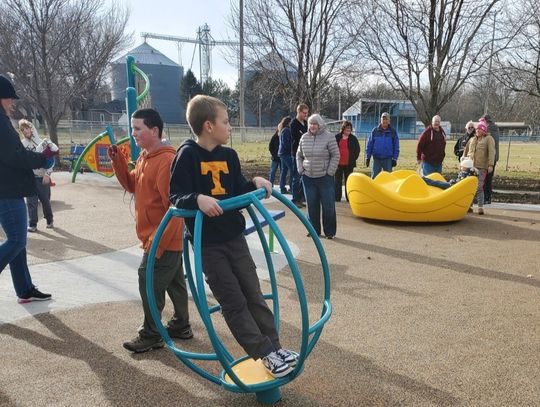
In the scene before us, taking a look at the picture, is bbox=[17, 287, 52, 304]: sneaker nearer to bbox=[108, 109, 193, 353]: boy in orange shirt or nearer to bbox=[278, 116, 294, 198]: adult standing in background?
bbox=[108, 109, 193, 353]: boy in orange shirt

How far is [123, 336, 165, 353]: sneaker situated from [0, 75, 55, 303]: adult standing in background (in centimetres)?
129

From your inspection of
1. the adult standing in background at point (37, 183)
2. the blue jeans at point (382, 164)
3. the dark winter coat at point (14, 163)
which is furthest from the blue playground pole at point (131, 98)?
the blue jeans at point (382, 164)

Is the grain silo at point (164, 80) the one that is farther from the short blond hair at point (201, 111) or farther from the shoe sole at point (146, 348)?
the short blond hair at point (201, 111)

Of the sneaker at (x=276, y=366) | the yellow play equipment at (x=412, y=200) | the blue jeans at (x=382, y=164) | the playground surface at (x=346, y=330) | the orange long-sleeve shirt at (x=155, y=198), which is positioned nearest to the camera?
the sneaker at (x=276, y=366)

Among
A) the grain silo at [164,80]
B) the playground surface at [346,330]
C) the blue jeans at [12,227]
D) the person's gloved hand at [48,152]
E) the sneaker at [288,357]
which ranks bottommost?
the playground surface at [346,330]

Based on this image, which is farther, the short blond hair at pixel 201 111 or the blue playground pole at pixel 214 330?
the short blond hair at pixel 201 111

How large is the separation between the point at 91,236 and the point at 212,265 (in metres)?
4.82

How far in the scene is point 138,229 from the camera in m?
3.25

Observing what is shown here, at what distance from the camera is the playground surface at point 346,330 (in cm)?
284

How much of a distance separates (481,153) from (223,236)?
23.5 feet

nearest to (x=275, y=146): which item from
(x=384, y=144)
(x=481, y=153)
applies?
(x=384, y=144)

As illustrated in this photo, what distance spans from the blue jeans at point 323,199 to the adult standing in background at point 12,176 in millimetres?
3635

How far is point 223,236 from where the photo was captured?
2.66m

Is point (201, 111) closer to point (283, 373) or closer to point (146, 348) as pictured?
point (283, 373)
